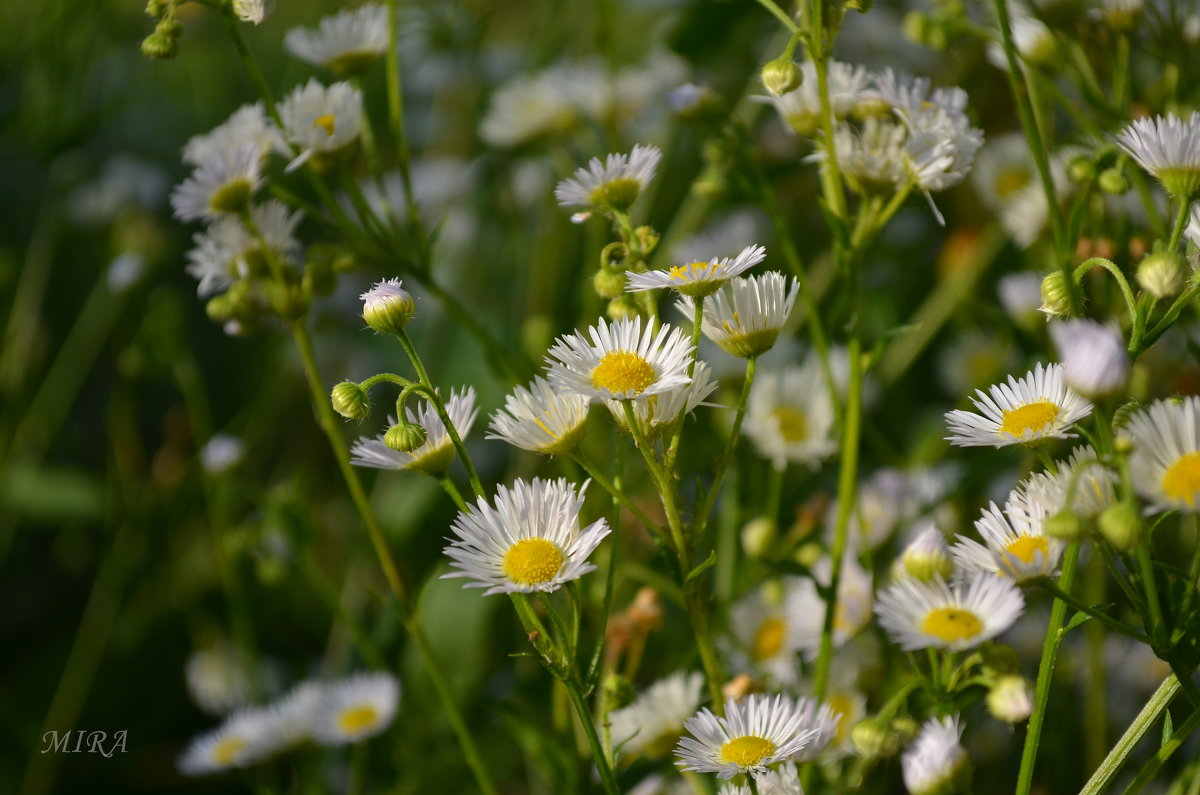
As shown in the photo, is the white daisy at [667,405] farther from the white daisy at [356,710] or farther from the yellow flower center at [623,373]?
the white daisy at [356,710]

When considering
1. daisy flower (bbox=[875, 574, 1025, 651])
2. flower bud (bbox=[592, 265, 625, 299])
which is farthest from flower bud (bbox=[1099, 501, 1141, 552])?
flower bud (bbox=[592, 265, 625, 299])

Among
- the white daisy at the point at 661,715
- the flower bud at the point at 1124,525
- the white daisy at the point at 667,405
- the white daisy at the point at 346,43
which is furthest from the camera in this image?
the white daisy at the point at 346,43

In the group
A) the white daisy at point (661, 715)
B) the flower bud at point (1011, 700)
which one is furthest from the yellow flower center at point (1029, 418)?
the white daisy at point (661, 715)

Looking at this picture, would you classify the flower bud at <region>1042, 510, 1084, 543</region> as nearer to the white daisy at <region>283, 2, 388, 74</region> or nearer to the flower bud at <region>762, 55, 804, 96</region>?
the flower bud at <region>762, 55, 804, 96</region>

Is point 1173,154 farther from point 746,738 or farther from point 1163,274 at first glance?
point 746,738

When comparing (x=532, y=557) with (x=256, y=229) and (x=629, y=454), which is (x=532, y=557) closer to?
(x=256, y=229)

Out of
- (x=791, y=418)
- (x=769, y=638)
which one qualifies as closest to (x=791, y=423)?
(x=791, y=418)
